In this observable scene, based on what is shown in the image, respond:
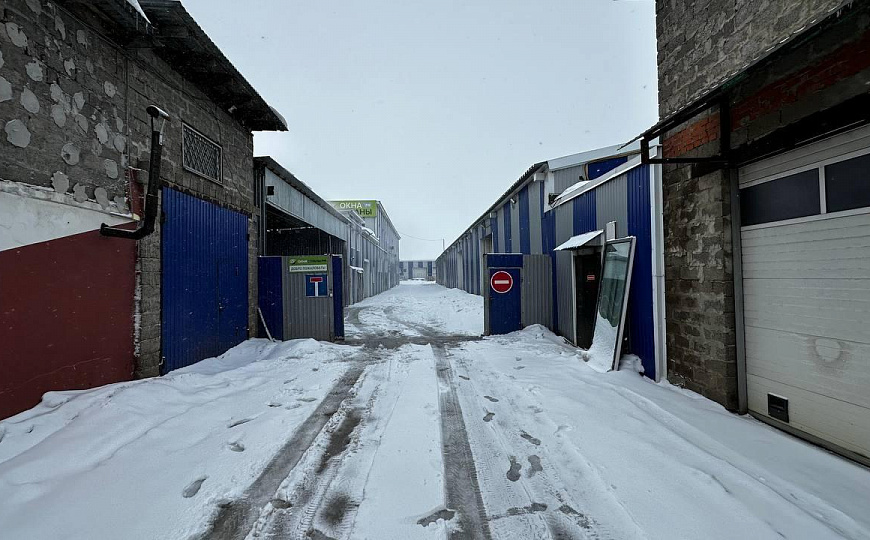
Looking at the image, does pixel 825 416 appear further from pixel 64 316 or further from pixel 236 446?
pixel 64 316

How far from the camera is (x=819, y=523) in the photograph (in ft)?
7.68

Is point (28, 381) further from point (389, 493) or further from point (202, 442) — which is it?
point (389, 493)

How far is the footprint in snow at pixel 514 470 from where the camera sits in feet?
9.71

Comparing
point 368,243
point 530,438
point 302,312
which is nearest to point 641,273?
point 530,438

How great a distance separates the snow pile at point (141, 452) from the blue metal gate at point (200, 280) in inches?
42.0

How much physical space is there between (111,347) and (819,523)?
24.6 ft

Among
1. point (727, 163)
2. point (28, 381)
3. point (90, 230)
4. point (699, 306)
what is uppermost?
point (727, 163)

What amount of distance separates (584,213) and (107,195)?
28.5 ft

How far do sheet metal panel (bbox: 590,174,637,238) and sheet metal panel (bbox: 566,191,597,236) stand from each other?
0.19m

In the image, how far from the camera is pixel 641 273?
19.1 feet

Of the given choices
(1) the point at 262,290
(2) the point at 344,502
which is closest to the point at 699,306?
(2) the point at 344,502

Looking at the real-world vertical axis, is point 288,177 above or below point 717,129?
above

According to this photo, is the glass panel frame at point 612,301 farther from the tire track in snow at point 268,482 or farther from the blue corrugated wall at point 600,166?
the blue corrugated wall at point 600,166

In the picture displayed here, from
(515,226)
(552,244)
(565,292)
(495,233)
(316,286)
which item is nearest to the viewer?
(565,292)
